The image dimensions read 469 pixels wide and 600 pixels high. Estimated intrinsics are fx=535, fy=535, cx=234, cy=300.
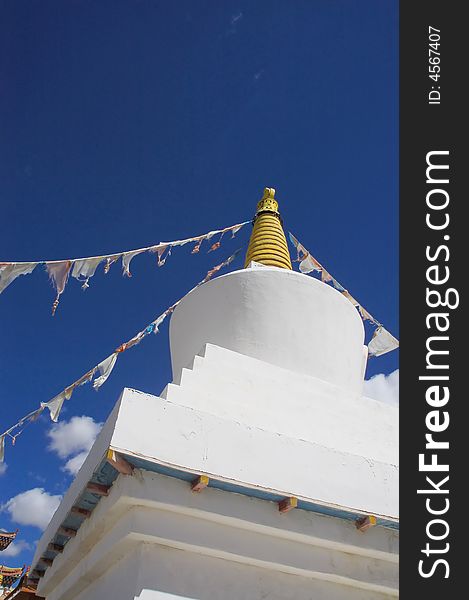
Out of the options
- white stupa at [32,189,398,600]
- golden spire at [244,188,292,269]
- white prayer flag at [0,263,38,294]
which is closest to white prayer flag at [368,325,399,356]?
golden spire at [244,188,292,269]

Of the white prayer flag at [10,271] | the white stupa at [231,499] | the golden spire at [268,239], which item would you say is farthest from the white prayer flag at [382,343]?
the white prayer flag at [10,271]

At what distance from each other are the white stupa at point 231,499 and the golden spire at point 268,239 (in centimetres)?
335

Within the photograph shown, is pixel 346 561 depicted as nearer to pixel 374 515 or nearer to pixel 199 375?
pixel 374 515

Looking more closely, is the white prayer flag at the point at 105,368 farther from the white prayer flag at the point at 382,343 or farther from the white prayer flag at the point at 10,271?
the white prayer flag at the point at 382,343

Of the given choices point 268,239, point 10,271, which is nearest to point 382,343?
point 268,239

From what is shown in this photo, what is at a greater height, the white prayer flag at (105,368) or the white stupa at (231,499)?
the white prayer flag at (105,368)

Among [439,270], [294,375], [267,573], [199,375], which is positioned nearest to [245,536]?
[267,573]

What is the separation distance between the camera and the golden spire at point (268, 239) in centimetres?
846

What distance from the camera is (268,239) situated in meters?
8.95

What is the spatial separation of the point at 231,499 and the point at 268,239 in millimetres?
5670

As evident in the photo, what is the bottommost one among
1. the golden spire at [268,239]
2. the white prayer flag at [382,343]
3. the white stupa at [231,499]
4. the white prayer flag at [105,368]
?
the white stupa at [231,499]

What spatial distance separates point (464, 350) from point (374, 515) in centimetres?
152

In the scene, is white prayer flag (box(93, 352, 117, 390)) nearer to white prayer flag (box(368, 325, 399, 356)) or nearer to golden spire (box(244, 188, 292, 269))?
golden spire (box(244, 188, 292, 269))

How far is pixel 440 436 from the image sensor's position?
3.28m
